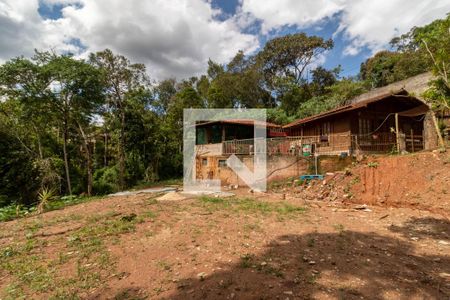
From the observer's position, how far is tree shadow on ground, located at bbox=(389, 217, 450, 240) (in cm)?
523

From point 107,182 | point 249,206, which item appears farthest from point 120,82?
point 249,206

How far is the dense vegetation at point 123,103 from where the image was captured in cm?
1361

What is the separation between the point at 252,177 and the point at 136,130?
11566mm

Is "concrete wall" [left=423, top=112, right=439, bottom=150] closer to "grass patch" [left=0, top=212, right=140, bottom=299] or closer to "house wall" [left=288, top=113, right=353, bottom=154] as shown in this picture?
"house wall" [left=288, top=113, right=353, bottom=154]

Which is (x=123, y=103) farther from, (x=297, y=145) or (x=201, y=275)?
(x=201, y=275)

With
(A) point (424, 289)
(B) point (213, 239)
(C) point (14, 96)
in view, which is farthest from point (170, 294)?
(C) point (14, 96)

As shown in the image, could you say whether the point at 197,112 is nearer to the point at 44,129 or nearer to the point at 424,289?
the point at 44,129

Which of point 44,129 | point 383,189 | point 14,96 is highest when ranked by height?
point 14,96

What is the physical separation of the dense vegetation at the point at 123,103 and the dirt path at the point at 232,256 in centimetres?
371

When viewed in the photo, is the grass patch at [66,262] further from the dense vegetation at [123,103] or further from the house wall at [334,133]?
the house wall at [334,133]

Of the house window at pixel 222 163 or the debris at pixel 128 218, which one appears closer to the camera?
the debris at pixel 128 218

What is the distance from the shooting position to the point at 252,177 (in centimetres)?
1348

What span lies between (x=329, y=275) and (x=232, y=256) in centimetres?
155

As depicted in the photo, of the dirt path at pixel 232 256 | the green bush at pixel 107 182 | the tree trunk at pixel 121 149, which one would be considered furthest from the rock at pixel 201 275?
the green bush at pixel 107 182
